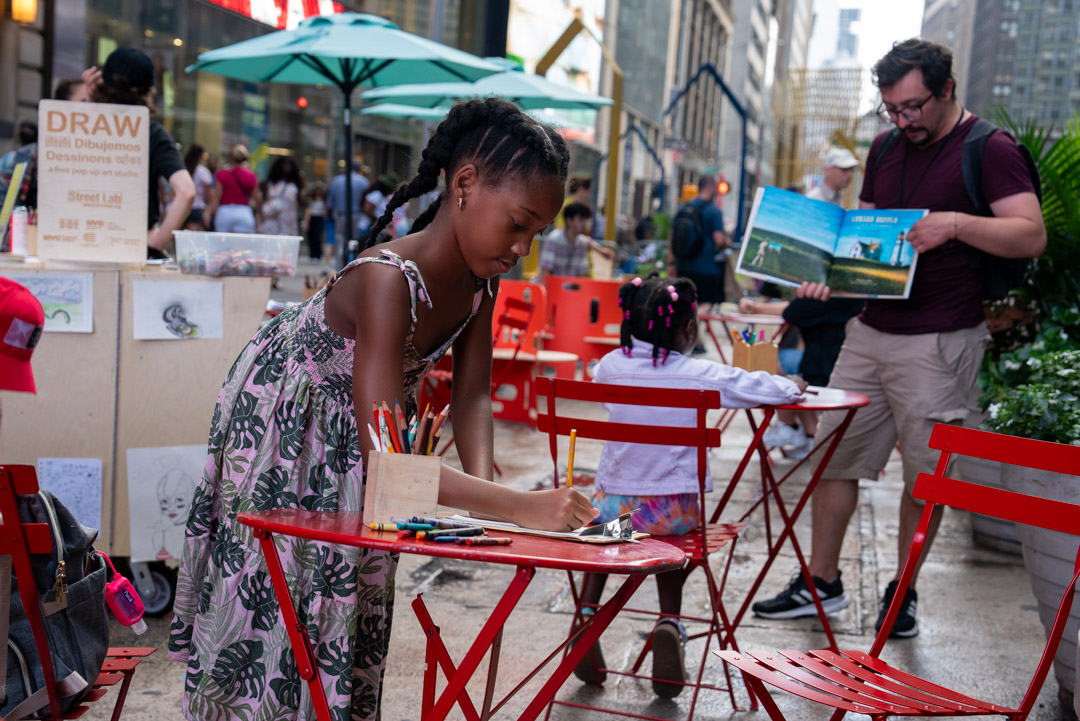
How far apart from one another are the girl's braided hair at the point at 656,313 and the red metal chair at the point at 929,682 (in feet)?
3.83

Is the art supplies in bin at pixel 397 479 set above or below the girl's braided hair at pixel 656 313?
below

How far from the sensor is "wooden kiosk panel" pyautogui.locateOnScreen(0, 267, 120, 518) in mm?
3504

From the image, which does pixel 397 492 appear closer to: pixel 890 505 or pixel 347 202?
pixel 890 505

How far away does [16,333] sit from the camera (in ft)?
7.25

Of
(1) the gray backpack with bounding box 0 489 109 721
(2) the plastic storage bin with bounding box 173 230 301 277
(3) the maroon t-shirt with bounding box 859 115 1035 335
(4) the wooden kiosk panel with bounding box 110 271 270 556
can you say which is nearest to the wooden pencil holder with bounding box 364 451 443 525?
(1) the gray backpack with bounding box 0 489 109 721

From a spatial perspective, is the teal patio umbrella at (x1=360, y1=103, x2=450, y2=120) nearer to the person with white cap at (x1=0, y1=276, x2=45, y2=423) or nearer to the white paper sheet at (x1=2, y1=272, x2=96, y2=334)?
the white paper sheet at (x1=2, y1=272, x2=96, y2=334)

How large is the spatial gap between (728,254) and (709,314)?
4839 mm

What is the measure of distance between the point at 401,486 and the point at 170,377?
7.54 feet

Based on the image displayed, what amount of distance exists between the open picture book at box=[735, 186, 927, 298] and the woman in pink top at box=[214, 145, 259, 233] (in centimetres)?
Answer: 926

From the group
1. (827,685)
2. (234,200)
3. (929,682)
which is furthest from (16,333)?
(234,200)

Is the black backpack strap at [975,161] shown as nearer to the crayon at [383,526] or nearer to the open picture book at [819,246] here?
the open picture book at [819,246]

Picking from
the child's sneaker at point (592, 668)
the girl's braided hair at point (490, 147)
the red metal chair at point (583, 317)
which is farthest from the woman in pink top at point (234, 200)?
the girl's braided hair at point (490, 147)

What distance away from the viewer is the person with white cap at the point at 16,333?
219 cm

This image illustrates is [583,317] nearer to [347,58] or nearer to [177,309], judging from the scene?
[347,58]
